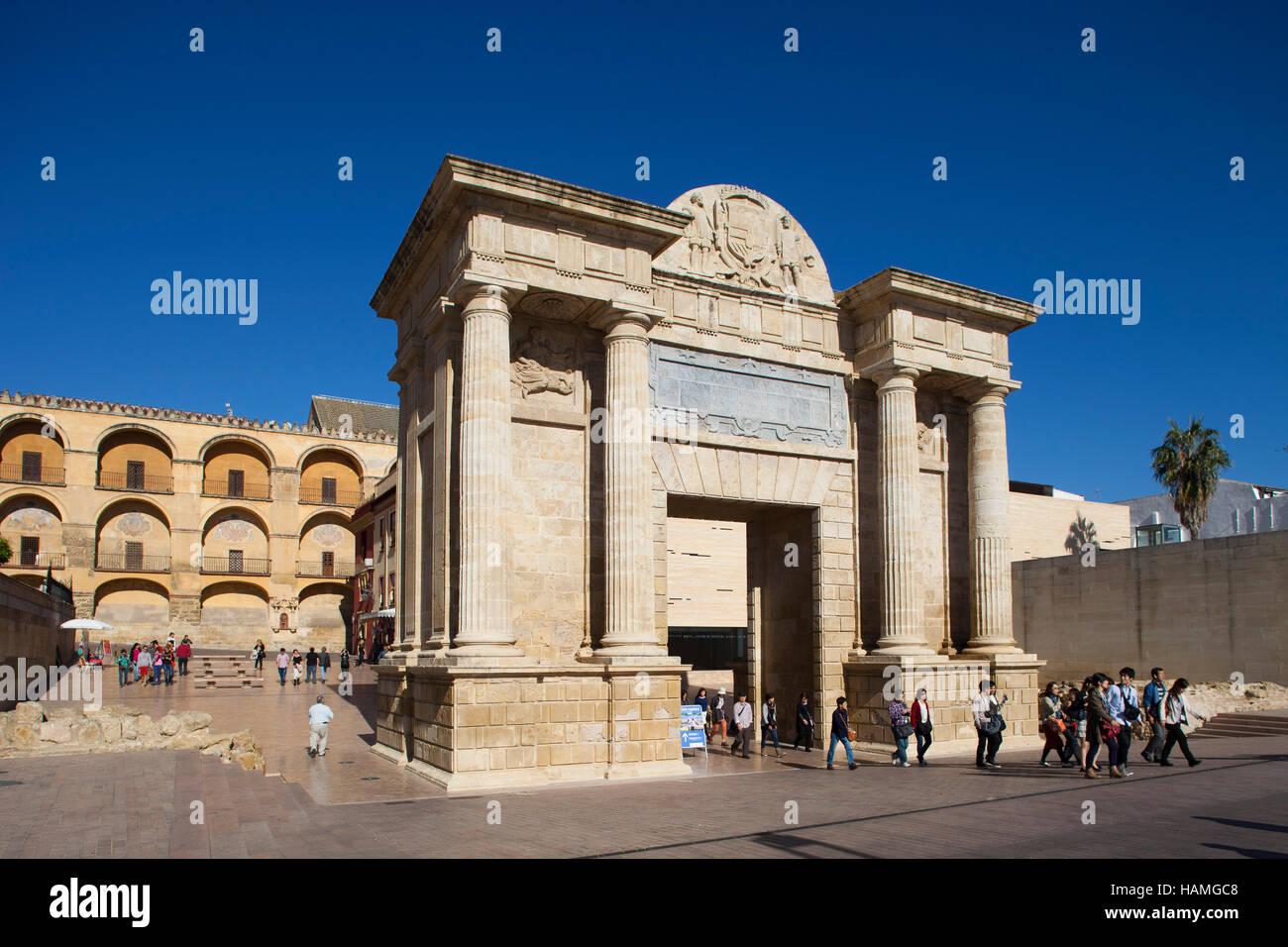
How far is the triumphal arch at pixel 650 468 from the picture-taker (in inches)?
595

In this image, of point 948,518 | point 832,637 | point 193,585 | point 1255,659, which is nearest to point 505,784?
point 832,637

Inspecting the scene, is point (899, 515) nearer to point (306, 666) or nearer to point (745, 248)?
point (745, 248)

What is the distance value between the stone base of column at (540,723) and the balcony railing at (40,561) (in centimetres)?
4609

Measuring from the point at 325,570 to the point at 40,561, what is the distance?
1512 cm

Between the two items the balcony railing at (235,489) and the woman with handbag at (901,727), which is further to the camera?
the balcony railing at (235,489)

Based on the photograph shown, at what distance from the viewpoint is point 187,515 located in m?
56.8

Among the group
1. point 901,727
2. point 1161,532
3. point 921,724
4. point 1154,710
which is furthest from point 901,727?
point 1161,532

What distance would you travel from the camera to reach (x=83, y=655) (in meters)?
40.2

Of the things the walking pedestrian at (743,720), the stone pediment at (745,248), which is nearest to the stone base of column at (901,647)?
the walking pedestrian at (743,720)

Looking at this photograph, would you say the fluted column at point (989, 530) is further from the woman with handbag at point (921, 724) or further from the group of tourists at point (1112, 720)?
the woman with handbag at point (921, 724)

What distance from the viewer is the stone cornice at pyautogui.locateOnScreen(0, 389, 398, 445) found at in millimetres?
53469

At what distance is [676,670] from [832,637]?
482 cm

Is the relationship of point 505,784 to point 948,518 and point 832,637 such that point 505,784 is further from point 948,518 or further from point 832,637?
point 948,518

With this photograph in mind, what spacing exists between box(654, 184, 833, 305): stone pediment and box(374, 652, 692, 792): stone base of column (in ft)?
25.7
